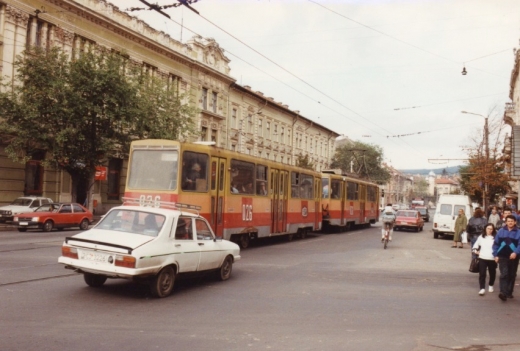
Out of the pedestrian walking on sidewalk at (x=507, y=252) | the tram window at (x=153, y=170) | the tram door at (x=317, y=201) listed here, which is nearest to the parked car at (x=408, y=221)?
the tram door at (x=317, y=201)

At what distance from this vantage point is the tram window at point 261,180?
64.0 ft

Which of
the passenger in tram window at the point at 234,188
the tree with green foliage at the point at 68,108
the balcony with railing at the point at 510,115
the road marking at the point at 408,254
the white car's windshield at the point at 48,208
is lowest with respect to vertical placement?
the road marking at the point at 408,254

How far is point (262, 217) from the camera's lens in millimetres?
19812

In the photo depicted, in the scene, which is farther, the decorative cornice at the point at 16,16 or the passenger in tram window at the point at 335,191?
the passenger in tram window at the point at 335,191

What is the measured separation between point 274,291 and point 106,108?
2040cm

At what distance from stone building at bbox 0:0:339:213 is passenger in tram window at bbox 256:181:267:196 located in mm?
15480

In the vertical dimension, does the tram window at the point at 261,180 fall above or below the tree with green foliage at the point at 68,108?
below

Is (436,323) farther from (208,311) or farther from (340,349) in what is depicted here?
(208,311)

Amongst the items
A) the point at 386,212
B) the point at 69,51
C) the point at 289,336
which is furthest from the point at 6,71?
the point at 289,336

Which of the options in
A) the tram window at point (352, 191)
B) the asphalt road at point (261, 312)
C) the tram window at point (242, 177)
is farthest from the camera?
the tram window at point (352, 191)

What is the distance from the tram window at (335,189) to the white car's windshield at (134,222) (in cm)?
2041

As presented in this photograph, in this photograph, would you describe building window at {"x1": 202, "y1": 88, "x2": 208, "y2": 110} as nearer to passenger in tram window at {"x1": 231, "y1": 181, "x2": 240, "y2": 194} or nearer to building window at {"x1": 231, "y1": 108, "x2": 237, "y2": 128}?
building window at {"x1": 231, "y1": 108, "x2": 237, "y2": 128}

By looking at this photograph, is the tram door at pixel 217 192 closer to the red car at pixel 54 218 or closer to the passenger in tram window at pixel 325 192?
the red car at pixel 54 218

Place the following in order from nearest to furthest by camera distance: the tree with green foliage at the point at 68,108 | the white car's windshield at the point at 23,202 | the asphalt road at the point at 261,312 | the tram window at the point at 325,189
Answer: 1. the asphalt road at the point at 261,312
2. the white car's windshield at the point at 23,202
3. the tree with green foliage at the point at 68,108
4. the tram window at the point at 325,189
